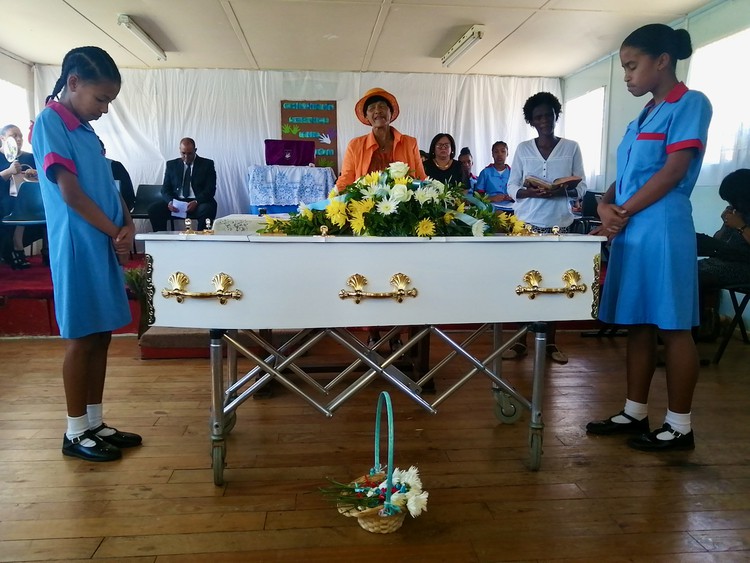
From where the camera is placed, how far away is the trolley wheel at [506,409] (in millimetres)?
2133

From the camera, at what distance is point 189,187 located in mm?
5969

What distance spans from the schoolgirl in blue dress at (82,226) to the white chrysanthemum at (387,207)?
0.92 metres

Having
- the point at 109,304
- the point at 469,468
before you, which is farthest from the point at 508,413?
the point at 109,304

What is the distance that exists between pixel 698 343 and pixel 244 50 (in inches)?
216

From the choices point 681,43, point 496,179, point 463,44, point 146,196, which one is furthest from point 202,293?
point 146,196

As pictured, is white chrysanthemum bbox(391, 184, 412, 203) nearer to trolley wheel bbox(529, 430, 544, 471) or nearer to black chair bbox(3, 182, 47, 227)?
trolley wheel bbox(529, 430, 544, 471)

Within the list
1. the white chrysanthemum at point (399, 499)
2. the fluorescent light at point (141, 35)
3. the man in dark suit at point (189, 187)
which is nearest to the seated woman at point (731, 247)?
the white chrysanthemum at point (399, 499)

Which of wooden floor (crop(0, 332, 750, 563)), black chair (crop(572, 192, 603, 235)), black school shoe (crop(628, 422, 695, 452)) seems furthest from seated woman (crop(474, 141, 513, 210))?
black school shoe (crop(628, 422, 695, 452))

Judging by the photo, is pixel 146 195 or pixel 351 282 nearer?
pixel 351 282

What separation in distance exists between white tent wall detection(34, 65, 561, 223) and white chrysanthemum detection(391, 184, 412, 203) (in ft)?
18.8

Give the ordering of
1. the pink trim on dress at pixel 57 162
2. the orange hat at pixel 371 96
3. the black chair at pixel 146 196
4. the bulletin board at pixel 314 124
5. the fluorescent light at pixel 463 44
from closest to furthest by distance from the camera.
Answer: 1. the pink trim on dress at pixel 57 162
2. the orange hat at pixel 371 96
3. the fluorescent light at pixel 463 44
4. the black chair at pixel 146 196
5. the bulletin board at pixel 314 124

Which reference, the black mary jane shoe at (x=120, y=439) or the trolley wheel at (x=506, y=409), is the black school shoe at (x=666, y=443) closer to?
the trolley wheel at (x=506, y=409)

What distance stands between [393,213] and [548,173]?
5.19 feet

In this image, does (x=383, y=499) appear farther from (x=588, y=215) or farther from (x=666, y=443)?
(x=588, y=215)
